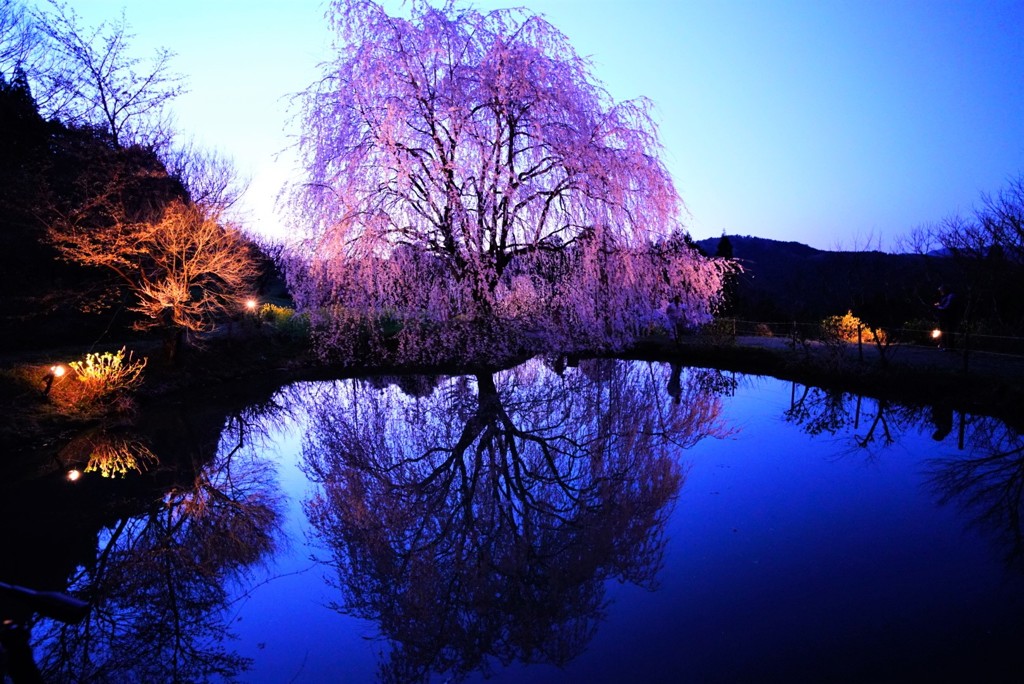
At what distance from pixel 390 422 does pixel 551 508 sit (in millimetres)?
5035

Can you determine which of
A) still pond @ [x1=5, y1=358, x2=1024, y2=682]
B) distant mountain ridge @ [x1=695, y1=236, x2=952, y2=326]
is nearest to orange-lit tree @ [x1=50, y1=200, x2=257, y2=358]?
still pond @ [x1=5, y1=358, x2=1024, y2=682]

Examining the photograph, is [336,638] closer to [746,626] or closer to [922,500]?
[746,626]

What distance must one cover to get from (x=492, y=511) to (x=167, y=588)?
3.18 meters

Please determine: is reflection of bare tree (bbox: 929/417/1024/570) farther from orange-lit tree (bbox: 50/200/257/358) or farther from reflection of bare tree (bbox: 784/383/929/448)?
orange-lit tree (bbox: 50/200/257/358)

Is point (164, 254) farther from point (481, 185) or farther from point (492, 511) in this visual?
point (492, 511)

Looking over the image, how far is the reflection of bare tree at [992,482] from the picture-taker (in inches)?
223

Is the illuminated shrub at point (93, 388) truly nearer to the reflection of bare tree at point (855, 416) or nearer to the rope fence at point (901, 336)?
the reflection of bare tree at point (855, 416)

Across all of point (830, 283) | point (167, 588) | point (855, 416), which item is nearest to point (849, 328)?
point (855, 416)

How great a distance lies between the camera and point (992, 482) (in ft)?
23.0

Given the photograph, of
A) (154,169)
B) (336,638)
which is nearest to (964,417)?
(336,638)

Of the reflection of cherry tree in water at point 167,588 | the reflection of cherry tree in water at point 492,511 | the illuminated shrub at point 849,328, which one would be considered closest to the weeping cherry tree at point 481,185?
the reflection of cherry tree in water at point 492,511

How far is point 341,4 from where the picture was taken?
9.47 m

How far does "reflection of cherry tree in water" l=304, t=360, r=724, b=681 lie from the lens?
14.0ft

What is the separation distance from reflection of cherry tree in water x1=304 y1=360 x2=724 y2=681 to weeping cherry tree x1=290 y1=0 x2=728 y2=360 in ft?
6.58
